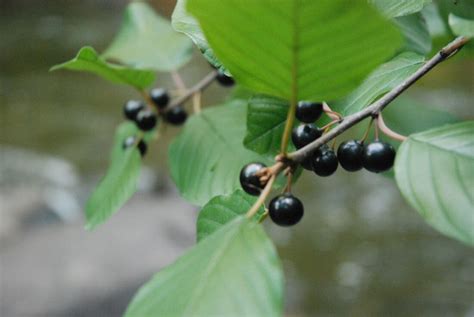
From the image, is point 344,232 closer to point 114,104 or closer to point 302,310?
point 302,310

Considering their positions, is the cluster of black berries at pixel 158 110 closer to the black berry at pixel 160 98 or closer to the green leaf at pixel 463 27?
the black berry at pixel 160 98

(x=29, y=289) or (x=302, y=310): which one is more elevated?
(x=29, y=289)

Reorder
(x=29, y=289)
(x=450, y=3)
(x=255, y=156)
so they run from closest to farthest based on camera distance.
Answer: (x=255, y=156)
(x=450, y=3)
(x=29, y=289)

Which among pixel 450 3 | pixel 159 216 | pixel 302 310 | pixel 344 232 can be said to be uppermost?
pixel 450 3

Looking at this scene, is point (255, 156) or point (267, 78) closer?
point (267, 78)

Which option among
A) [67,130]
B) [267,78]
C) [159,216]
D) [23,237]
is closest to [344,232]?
[159,216]

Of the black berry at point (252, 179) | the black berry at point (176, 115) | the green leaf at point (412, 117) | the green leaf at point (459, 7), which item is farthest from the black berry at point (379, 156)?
the black berry at point (176, 115)

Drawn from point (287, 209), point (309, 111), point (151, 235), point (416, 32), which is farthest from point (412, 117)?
point (151, 235)

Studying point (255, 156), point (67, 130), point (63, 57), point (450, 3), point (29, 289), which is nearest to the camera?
point (255, 156)
